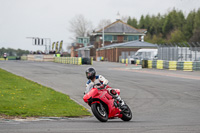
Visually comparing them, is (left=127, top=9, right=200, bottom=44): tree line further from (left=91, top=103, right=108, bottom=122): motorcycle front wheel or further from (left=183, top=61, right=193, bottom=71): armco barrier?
(left=91, top=103, right=108, bottom=122): motorcycle front wheel

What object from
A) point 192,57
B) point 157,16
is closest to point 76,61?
point 192,57

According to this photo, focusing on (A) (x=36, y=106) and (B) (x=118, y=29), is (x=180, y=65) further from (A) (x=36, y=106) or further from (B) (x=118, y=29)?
(B) (x=118, y=29)

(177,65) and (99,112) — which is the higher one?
(177,65)

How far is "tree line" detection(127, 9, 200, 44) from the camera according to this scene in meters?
107

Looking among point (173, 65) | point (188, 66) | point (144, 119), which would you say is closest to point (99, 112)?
point (144, 119)

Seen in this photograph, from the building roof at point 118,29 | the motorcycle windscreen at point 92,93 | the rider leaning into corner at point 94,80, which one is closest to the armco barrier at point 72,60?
the building roof at point 118,29

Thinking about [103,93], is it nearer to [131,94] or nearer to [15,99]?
[15,99]

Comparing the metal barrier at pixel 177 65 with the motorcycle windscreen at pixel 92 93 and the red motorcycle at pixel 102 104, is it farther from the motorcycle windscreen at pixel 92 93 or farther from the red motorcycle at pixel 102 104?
the motorcycle windscreen at pixel 92 93

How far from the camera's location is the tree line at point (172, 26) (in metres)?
107

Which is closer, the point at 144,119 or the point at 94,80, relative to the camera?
the point at 94,80

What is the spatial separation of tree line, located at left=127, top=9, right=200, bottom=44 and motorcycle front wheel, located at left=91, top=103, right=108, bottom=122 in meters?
90.4

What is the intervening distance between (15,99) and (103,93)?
14.8 feet

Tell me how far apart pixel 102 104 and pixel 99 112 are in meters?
0.31

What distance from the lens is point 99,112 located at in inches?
369
